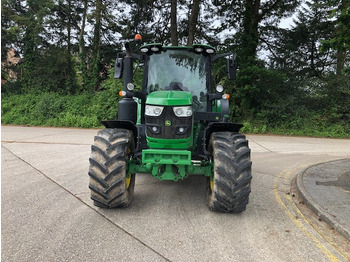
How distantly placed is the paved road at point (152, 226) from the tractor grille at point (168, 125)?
46.7 inches

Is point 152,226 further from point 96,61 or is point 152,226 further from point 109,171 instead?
point 96,61

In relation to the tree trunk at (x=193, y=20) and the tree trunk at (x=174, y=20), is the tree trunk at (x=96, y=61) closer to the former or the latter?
the tree trunk at (x=174, y=20)

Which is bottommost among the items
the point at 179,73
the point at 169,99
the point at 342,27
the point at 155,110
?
the point at 155,110

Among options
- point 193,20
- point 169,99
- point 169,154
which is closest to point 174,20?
point 193,20

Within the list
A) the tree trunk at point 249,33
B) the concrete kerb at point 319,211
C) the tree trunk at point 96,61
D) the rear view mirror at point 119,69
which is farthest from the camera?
the tree trunk at point 96,61

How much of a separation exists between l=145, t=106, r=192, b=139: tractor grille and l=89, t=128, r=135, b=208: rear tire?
0.45 m

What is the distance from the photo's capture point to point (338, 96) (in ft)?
58.2

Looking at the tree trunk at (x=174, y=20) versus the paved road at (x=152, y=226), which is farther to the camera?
the tree trunk at (x=174, y=20)

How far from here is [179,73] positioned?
4.88 m

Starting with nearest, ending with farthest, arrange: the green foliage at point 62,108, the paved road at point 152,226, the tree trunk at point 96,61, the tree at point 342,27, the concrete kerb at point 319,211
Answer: the paved road at point 152,226 → the concrete kerb at point 319,211 → the tree at point 342,27 → the green foliage at point 62,108 → the tree trunk at point 96,61

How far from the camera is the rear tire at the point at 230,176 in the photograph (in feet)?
12.4

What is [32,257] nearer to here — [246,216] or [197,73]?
[246,216]

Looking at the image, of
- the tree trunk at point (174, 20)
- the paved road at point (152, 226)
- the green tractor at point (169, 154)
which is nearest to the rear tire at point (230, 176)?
the green tractor at point (169, 154)

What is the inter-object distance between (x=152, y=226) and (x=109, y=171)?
95 centimetres
